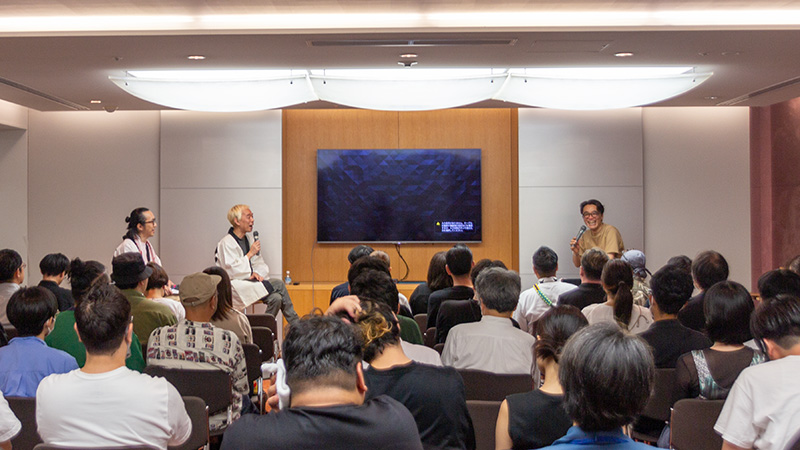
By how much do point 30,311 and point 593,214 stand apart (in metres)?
6.53

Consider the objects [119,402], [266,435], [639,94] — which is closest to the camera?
[266,435]

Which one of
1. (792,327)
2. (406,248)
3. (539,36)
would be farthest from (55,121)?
(792,327)

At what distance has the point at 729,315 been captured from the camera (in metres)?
3.16

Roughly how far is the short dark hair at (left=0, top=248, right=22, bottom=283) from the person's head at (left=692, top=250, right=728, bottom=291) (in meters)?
4.90

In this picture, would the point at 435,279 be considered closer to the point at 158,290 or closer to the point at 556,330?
the point at 158,290

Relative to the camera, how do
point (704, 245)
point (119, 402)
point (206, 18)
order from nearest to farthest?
1. point (119, 402)
2. point (206, 18)
3. point (704, 245)

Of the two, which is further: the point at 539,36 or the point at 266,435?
the point at 539,36

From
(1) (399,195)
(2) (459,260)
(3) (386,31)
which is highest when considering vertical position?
(3) (386,31)

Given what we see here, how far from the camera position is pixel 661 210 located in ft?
29.9

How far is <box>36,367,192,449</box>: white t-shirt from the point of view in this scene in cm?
250

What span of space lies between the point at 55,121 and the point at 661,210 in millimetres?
7769

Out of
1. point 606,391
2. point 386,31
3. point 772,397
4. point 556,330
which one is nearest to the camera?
point 606,391

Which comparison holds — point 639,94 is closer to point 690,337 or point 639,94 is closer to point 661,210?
point 661,210

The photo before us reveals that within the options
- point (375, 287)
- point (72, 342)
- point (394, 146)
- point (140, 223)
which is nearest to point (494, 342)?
point (375, 287)
